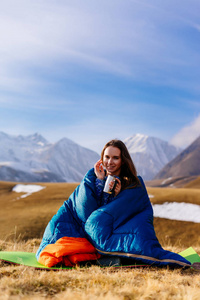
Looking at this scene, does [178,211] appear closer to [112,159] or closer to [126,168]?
[126,168]

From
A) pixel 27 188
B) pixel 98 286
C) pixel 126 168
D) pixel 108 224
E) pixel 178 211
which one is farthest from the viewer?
pixel 27 188

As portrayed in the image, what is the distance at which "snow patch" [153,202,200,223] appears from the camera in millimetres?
18266

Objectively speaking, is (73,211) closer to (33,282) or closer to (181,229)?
(33,282)

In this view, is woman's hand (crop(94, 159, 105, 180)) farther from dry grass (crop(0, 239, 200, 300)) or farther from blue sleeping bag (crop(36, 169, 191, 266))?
dry grass (crop(0, 239, 200, 300))

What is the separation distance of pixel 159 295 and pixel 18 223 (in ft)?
52.1

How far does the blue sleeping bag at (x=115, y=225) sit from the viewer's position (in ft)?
13.3

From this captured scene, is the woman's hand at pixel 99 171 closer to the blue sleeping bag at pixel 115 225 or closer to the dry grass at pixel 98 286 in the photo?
the blue sleeping bag at pixel 115 225

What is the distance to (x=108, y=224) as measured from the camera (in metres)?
4.25

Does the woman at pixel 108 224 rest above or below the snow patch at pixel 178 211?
above

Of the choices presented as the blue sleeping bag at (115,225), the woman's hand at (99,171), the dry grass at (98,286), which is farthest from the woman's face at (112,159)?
the dry grass at (98,286)

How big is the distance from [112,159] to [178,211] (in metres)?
16.0

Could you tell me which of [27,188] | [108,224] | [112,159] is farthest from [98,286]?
[27,188]

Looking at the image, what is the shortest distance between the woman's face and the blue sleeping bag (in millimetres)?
307

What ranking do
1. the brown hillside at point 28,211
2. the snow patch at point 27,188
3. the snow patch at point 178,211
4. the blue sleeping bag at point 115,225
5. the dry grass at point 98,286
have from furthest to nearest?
the snow patch at point 27,188, the snow patch at point 178,211, the brown hillside at point 28,211, the blue sleeping bag at point 115,225, the dry grass at point 98,286
